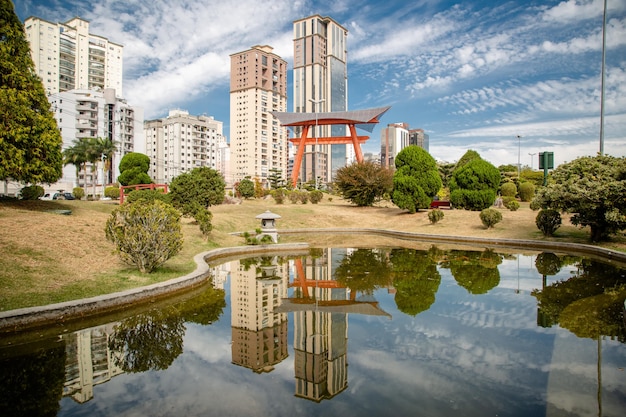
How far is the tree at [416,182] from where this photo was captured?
28.4 m

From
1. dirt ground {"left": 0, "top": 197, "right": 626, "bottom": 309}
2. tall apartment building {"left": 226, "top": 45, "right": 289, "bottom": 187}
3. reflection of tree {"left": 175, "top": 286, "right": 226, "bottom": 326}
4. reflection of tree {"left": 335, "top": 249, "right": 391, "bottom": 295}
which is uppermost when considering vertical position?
tall apartment building {"left": 226, "top": 45, "right": 289, "bottom": 187}

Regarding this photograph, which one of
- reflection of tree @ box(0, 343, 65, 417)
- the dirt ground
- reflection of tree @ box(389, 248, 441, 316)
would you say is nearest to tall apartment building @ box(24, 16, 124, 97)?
the dirt ground

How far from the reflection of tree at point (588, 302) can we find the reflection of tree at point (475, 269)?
1.30m

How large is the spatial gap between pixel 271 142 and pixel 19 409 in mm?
103322

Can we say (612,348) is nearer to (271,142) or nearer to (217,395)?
(217,395)

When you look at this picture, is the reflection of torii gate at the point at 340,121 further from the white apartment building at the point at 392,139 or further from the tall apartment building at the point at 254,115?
the white apartment building at the point at 392,139

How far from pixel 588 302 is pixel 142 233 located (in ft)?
32.9

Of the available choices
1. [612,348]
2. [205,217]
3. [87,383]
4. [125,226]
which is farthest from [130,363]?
[205,217]

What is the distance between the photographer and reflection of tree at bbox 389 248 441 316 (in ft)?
27.0

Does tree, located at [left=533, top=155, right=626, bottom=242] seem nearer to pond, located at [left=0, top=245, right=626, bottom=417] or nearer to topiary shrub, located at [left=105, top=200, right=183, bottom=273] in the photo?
pond, located at [left=0, top=245, right=626, bottom=417]

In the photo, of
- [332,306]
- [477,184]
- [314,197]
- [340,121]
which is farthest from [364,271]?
[340,121]

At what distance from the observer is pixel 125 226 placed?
981 cm

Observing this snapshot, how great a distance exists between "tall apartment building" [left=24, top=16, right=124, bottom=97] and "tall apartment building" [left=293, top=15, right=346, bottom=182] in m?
64.7

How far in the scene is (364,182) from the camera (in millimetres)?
33906
